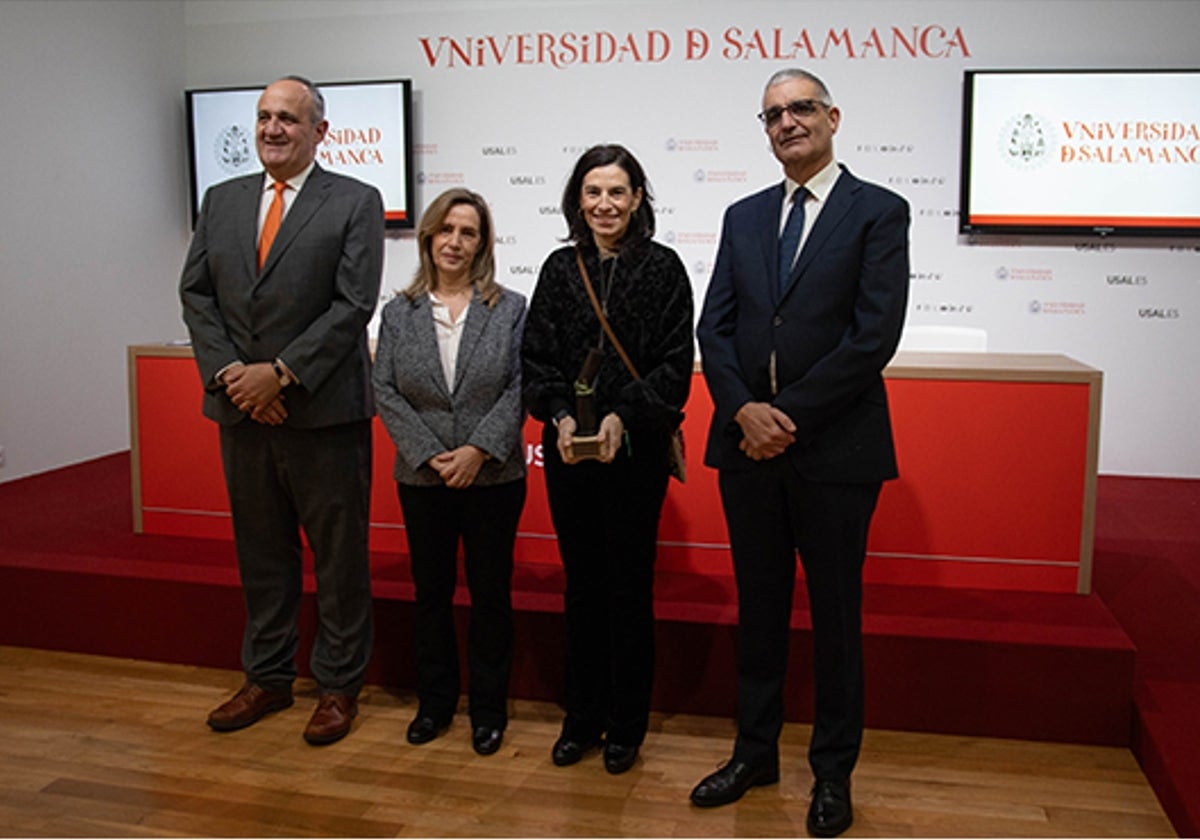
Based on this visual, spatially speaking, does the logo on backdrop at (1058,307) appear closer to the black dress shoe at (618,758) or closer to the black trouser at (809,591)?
the black trouser at (809,591)

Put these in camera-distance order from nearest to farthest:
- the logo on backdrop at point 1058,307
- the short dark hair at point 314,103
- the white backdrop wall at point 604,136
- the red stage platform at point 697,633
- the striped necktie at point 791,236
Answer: the striped necktie at point 791,236 < the short dark hair at point 314,103 < the red stage platform at point 697,633 < the white backdrop wall at point 604,136 < the logo on backdrop at point 1058,307

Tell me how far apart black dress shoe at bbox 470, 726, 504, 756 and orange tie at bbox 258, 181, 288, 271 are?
131 centimetres

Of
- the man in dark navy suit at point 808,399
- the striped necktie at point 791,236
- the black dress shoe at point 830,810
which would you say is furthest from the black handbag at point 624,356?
the black dress shoe at point 830,810

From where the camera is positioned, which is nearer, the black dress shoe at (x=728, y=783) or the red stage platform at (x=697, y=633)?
the black dress shoe at (x=728, y=783)

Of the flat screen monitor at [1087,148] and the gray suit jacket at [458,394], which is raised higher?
the flat screen monitor at [1087,148]

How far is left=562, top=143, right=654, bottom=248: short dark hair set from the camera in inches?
95.7

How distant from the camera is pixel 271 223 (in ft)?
8.97

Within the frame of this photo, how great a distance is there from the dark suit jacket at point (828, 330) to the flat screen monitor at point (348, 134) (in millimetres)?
3795

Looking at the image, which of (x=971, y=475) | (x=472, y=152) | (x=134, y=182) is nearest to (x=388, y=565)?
(x=971, y=475)

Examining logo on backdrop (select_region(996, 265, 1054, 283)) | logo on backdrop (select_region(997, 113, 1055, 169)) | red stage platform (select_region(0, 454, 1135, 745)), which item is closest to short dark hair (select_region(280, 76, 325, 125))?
red stage platform (select_region(0, 454, 1135, 745))

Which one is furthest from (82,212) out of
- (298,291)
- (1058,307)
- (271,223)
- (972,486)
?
(1058,307)

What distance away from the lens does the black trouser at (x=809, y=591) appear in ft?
7.60

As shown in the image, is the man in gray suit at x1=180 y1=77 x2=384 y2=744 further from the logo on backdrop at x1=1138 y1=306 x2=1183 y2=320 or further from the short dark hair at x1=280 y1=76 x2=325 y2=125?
the logo on backdrop at x1=1138 y1=306 x2=1183 y2=320

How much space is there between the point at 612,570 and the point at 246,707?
3.75 ft
